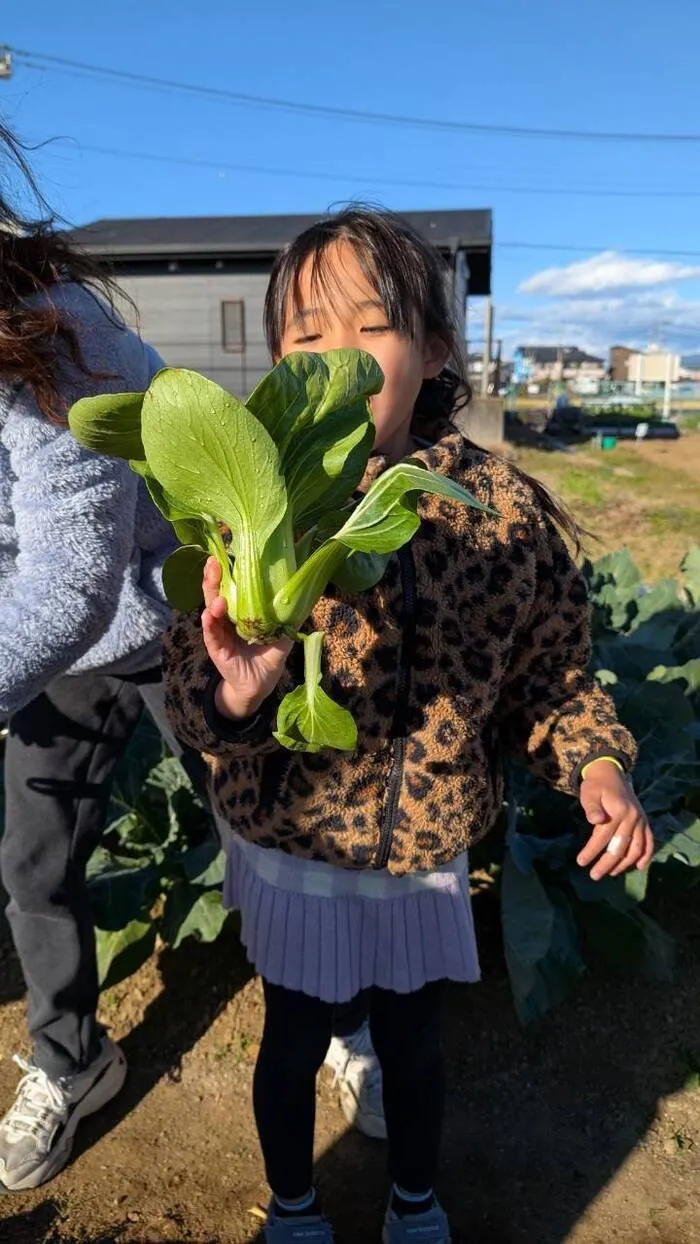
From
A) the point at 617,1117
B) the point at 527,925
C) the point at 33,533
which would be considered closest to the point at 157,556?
the point at 33,533

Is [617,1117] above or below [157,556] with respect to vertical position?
below

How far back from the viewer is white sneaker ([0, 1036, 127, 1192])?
1975 millimetres

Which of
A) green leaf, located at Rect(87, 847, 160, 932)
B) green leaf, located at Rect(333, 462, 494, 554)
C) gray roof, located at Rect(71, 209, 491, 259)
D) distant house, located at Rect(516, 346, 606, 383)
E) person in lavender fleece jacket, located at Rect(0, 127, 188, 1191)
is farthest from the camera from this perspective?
distant house, located at Rect(516, 346, 606, 383)

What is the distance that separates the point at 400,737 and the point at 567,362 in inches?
3595

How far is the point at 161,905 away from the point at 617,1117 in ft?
4.36

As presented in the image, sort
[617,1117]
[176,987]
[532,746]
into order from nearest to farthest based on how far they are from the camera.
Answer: [532,746], [617,1117], [176,987]

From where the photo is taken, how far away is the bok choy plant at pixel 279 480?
0.91m

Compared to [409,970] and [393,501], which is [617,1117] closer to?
[409,970]

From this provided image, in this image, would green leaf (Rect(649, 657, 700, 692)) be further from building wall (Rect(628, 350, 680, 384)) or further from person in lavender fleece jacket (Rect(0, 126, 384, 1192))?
building wall (Rect(628, 350, 680, 384))

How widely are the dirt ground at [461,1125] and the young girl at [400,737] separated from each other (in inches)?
13.4

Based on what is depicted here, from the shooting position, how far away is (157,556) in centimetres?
173

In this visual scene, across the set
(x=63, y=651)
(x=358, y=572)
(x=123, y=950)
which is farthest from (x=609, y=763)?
(x=123, y=950)

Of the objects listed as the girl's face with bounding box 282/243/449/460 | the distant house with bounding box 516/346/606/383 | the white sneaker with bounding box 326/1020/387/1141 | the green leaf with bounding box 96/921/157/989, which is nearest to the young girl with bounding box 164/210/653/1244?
the girl's face with bounding box 282/243/449/460

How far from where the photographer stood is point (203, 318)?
17281mm
